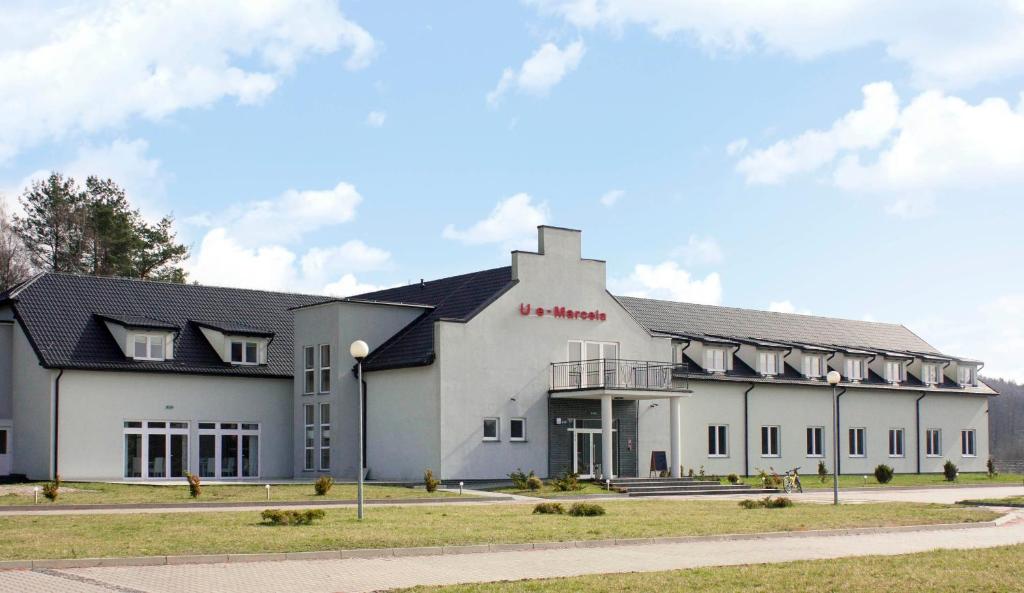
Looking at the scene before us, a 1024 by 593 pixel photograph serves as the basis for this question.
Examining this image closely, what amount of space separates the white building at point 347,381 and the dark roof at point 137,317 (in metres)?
0.07

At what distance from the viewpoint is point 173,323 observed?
4103 cm

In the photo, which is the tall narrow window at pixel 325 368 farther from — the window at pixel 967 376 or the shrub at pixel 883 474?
the window at pixel 967 376

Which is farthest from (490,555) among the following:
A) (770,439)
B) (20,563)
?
(770,439)

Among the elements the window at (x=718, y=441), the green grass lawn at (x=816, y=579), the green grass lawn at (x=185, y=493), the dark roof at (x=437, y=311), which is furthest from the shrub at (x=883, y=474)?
the green grass lawn at (x=816, y=579)

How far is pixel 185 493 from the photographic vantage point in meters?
29.8

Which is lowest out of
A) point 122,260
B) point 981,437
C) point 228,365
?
point 981,437

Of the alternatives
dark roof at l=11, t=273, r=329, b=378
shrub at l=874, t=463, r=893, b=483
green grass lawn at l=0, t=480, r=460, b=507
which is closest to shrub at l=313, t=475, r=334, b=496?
green grass lawn at l=0, t=480, r=460, b=507

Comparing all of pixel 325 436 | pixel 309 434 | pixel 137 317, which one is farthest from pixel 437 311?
pixel 137 317

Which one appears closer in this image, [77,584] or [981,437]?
[77,584]

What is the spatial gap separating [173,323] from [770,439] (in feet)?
79.6

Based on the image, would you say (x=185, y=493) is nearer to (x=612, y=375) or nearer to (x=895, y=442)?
(x=612, y=375)

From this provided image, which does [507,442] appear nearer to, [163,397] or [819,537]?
[163,397]

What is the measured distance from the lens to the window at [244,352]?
4131cm

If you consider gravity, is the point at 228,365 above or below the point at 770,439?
above
